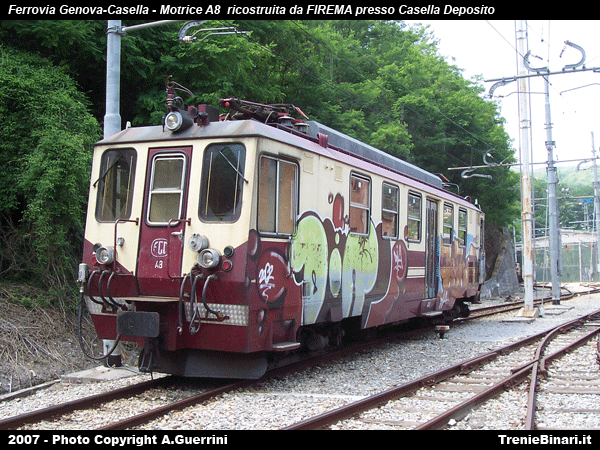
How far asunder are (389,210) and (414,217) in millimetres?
1241

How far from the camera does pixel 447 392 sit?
7727mm

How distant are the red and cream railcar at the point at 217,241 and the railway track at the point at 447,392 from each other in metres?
1.45

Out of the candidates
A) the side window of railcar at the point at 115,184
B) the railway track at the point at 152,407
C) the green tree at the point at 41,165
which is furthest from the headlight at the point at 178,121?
the railway track at the point at 152,407

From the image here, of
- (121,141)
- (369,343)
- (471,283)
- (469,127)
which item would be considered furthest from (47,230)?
(469,127)

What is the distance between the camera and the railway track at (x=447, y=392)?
6.08m

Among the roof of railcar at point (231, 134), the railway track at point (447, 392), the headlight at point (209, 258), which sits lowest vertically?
the railway track at point (447, 392)

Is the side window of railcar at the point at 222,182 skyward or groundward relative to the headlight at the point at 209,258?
skyward

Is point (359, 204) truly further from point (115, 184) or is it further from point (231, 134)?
point (115, 184)

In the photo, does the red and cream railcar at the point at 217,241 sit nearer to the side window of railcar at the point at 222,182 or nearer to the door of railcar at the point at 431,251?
the side window of railcar at the point at 222,182

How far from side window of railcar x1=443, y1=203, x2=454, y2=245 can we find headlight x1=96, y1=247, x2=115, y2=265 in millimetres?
7968

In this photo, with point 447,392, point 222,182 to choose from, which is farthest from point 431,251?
point 222,182

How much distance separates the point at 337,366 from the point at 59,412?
4460 millimetres

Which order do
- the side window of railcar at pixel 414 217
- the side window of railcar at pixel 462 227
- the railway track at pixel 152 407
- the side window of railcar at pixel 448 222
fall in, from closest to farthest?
the railway track at pixel 152 407
the side window of railcar at pixel 414 217
the side window of railcar at pixel 448 222
the side window of railcar at pixel 462 227
